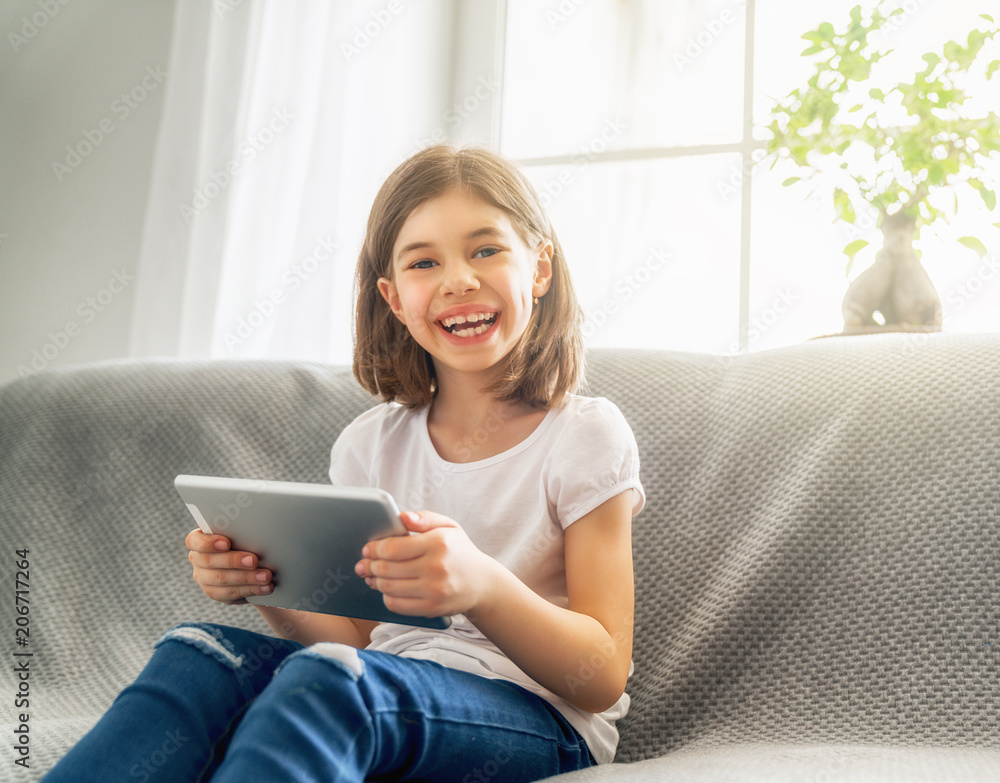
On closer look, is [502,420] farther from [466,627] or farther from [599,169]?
[599,169]

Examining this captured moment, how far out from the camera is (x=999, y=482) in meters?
0.81

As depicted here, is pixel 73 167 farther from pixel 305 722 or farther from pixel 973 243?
pixel 973 243

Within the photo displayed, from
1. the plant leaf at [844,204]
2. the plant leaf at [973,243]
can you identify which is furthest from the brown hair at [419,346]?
the plant leaf at [973,243]

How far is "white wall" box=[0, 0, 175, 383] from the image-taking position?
1615mm

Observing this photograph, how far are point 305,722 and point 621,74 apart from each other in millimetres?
1601

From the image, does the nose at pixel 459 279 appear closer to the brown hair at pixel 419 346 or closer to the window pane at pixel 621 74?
the brown hair at pixel 419 346

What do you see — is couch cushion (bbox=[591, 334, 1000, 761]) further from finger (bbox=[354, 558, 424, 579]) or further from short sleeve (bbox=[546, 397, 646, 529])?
finger (bbox=[354, 558, 424, 579])

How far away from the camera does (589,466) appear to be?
786 millimetres

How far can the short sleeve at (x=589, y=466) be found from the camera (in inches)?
30.4

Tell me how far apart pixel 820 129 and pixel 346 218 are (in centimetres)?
97

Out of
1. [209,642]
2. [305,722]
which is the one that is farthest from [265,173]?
[305,722]

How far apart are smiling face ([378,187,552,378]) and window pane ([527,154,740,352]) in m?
0.85

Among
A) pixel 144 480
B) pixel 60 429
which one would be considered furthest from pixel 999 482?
pixel 60 429

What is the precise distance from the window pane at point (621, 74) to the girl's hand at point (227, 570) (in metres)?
1.36
